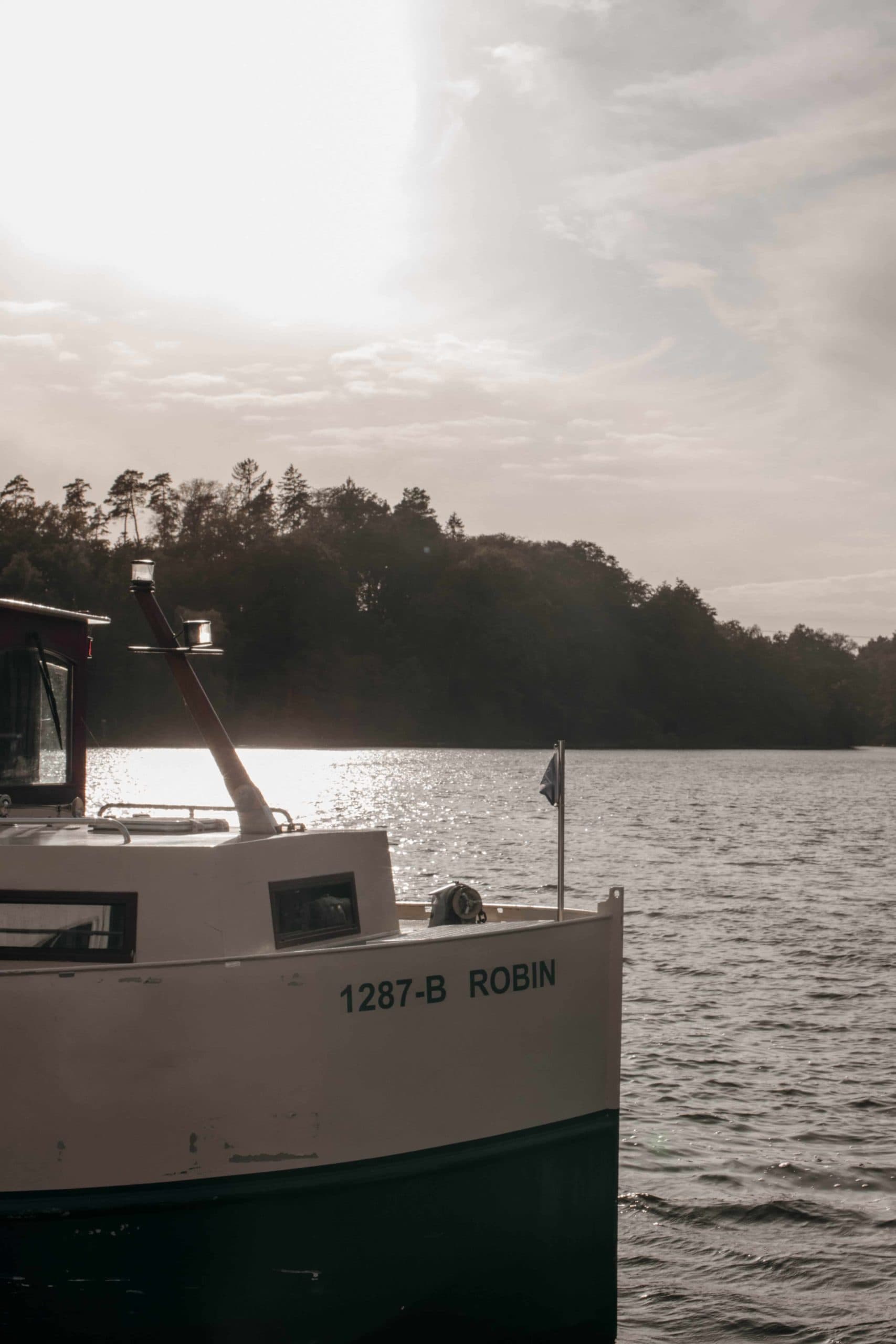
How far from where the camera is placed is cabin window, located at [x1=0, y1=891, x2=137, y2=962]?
7586mm

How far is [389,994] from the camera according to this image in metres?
7.58

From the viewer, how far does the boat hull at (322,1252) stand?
726cm

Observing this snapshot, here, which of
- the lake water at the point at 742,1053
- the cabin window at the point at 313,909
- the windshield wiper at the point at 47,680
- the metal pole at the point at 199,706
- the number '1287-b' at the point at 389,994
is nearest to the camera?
the number '1287-b' at the point at 389,994

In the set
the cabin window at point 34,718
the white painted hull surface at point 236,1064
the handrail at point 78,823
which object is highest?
the cabin window at point 34,718

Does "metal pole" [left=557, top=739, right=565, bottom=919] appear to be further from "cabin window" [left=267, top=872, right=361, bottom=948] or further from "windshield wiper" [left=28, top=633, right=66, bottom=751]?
"windshield wiper" [left=28, top=633, right=66, bottom=751]

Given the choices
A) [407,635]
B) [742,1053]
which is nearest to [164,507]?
[407,635]

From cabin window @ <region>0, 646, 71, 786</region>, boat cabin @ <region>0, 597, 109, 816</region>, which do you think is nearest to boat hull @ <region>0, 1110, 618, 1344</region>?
boat cabin @ <region>0, 597, 109, 816</region>

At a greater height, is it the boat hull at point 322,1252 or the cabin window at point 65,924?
the cabin window at point 65,924

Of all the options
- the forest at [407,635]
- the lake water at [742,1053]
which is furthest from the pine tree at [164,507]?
the lake water at [742,1053]

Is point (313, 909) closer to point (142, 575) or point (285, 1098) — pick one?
point (285, 1098)

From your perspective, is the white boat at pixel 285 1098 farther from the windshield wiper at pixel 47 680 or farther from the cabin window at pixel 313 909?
the windshield wiper at pixel 47 680

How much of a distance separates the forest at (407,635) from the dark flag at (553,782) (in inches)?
3692

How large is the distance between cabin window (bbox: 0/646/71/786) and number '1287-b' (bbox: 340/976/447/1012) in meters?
3.39

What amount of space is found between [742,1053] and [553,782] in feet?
26.3
